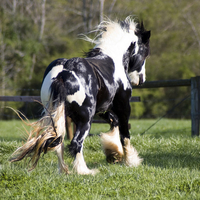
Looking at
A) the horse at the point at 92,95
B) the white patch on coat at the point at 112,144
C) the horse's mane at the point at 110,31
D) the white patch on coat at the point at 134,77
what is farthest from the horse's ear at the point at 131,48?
the white patch on coat at the point at 112,144

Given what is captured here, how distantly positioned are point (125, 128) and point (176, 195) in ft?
5.79

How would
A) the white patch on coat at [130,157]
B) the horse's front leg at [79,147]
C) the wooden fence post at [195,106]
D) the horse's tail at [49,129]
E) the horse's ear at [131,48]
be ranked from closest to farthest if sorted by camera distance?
the horse's tail at [49,129] < the horse's front leg at [79,147] < the white patch on coat at [130,157] < the horse's ear at [131,48] < the wooden fence post at [195,106]

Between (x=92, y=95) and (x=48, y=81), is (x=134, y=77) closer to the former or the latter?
(x=92, y=95)

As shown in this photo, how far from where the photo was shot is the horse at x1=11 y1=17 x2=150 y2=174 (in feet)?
10.4

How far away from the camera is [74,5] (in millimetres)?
28469

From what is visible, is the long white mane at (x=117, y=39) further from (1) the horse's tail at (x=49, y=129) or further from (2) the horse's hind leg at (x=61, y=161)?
(2) the horse's hind leg at (x=61, y=161)

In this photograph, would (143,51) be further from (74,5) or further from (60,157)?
(74,5)

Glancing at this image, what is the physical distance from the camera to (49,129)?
10.4 feet

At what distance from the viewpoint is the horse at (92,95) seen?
3.18 meters

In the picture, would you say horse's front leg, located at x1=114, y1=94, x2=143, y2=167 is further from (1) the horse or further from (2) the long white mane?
(2) the long white mane

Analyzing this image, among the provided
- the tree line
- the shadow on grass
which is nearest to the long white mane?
the shadow on grass

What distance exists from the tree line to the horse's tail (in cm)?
1542

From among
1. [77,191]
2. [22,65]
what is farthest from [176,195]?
[22,65]

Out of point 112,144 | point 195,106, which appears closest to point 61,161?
point 112,144
